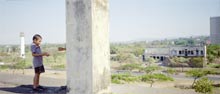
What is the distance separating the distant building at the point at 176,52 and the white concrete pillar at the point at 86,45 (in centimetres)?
5070

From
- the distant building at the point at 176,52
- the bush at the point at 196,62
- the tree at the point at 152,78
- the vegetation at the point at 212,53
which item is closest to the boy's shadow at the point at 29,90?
the tree at the point at 152,78

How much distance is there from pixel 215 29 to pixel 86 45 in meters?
105

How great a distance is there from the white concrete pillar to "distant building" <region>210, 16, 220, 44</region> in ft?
337

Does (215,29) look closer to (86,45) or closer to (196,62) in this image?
(196,62)

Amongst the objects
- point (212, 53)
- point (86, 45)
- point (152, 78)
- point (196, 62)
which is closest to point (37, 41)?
point (86, 45)

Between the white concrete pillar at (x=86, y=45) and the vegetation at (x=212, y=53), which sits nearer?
the white concrete pillar at (x=86, y=45)

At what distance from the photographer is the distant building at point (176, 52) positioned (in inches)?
2115

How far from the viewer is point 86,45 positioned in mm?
4988

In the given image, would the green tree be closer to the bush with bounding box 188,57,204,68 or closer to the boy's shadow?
the bush with bounding box 188,57,204,68

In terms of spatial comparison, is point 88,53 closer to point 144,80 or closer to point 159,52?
point 144,80

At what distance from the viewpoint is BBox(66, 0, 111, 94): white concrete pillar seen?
195 inches

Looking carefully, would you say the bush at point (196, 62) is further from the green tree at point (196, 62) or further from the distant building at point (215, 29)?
the distant building at point (215, 29)

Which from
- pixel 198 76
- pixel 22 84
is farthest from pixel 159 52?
pixel 22 84

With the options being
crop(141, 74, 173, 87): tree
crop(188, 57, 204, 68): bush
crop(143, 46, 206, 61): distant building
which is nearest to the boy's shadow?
crop(141, 74, 173, 87): tree
